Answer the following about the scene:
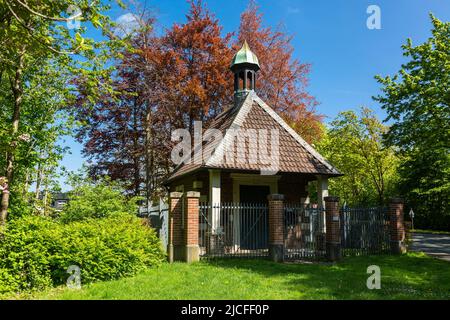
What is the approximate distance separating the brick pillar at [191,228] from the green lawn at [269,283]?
528 millimetres

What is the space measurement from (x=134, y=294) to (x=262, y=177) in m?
8.73

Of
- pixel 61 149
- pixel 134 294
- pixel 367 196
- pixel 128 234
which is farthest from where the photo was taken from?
pixel 367 196

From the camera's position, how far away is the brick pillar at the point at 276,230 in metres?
12.3

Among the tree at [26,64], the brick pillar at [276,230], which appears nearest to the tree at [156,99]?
the tree at [26,64]

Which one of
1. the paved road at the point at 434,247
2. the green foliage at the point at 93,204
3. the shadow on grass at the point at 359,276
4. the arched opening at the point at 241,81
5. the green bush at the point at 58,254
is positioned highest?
the arched opening at the point at 241,81

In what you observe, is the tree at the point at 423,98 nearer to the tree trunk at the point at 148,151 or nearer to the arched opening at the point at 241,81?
the arched opening at the point at 241,81

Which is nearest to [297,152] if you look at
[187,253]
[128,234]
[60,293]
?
[187,253]

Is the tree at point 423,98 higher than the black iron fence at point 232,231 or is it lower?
higher

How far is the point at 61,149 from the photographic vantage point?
1393 centimetres

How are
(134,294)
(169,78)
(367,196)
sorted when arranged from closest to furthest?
(134,294) → (169,78) → (367,196)

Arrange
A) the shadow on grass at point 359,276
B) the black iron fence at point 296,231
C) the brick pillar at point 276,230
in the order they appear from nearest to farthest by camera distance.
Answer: the shadow on grass at point 359,276, the brick pillar at point 276,230, the black iron fence at point 296,231

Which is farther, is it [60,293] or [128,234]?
[128,234]
